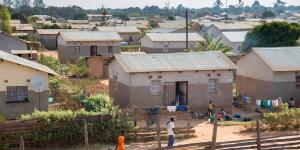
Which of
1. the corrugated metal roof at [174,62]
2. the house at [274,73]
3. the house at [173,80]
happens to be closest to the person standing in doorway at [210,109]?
the house at [173,80]

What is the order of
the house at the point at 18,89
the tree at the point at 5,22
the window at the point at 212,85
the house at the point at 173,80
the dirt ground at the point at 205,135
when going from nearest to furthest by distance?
the dirt ground at the point at 205,135, the house at the point at 18,89, the house at the point at 173,80, the window at the point at 212,85, the tree at the point at 5,22

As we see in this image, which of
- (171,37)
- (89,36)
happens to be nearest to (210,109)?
(89,36)

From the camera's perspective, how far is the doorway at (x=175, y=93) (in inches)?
1063

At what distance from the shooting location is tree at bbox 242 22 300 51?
47406 mm

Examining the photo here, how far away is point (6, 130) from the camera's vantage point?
19.1 m

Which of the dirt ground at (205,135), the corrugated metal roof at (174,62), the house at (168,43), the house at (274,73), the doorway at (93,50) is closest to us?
the dirt ground at (205,135)

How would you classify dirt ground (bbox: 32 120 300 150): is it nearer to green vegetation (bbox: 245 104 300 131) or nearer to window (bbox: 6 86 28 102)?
green vegetation (bbox: 245 104 300 131)

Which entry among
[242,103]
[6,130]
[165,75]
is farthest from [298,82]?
[6,130]

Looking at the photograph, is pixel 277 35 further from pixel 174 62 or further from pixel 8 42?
pixel 8 42

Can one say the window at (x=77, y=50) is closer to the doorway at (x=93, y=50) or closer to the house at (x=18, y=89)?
the doorway at (x=93, y=50)

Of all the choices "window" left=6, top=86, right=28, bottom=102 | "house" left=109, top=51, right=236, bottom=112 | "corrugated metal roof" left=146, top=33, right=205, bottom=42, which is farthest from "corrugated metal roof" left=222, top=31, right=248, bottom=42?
"window" left=6, top=86, right=28, bottom=102

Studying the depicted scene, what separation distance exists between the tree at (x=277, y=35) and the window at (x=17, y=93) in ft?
98.4

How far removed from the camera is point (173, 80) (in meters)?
26.7

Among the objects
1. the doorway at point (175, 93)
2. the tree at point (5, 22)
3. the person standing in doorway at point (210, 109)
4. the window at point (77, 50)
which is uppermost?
the tree at point (5, 22)
